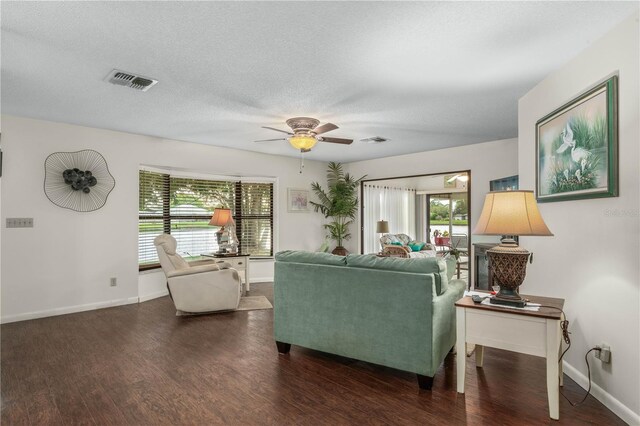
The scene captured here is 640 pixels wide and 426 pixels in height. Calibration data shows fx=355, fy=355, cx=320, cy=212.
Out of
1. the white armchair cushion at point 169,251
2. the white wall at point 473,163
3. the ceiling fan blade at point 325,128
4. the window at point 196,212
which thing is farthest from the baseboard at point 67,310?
the white wall at point 473,163

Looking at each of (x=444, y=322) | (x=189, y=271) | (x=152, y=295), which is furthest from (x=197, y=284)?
(x=444, y=322)

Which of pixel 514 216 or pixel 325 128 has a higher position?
pixel 325 128

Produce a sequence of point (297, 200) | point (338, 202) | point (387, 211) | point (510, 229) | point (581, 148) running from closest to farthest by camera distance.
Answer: point (510, 229) → point (581, 148) → point (297, 200) → point (338, 202) → point (387, 211)

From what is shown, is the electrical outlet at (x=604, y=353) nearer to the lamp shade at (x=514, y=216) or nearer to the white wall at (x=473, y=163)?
the lamp shade at (x=514, y=216)

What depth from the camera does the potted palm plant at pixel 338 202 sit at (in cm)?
757

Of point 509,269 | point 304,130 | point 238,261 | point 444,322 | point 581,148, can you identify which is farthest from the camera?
point 238,261

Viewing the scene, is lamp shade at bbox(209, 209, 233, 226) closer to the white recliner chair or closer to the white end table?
the white end table

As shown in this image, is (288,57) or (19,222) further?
(19,222)

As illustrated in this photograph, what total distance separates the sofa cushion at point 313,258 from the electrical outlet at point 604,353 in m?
1.80

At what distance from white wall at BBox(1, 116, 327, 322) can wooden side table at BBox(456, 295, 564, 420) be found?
460 centimetres

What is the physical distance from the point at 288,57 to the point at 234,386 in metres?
2.46

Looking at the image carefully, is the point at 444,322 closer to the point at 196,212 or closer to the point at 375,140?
the point at 375,140

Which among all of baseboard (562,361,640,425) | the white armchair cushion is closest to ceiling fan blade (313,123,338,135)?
the white armchair cushion

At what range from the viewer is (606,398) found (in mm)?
2264
